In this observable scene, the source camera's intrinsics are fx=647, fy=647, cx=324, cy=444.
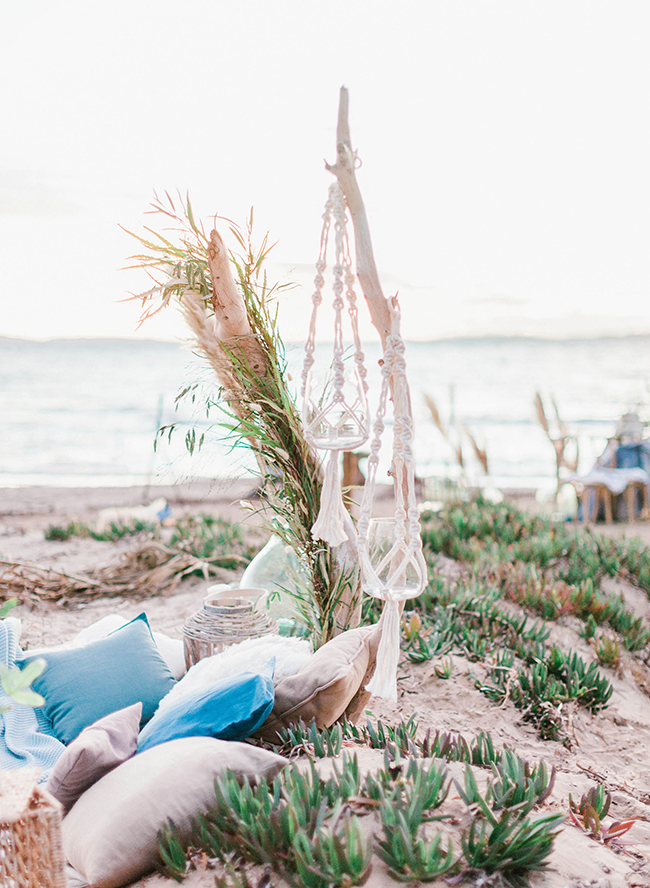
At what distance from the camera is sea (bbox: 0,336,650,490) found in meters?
16.7

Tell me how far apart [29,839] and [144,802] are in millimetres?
337

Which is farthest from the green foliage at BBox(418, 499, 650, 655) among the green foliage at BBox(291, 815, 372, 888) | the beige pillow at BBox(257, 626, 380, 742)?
the green foliage at BBox(291, 815, 372, 888)

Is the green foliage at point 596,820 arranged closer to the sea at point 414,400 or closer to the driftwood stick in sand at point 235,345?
the driftwood stick in sand at point 235,345

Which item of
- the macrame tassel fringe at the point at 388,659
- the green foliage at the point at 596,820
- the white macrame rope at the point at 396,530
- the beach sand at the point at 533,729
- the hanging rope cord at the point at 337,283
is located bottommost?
the beach sand at the point at 533,729

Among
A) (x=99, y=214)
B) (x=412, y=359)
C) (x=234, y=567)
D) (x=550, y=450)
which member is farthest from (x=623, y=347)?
(x=234, y=567)

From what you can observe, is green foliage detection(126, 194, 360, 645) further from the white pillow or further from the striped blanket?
the striped blanket

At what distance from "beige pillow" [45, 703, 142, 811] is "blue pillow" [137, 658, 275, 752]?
0.15 m

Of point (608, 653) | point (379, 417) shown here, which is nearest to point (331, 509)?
point (379, 417)

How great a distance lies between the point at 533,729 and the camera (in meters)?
2.92

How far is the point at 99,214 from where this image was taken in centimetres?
2259

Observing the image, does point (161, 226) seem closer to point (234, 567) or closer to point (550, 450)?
point (234, 567)

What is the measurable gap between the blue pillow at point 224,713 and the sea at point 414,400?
1066cm

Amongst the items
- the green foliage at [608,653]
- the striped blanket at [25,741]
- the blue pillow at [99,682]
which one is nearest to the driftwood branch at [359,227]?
the blue pillow at [99,682]

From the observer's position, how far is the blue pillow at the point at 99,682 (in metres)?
2.42
